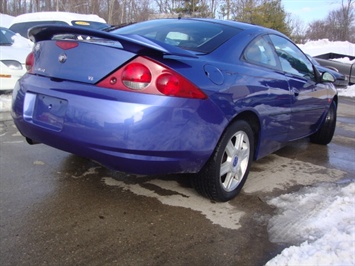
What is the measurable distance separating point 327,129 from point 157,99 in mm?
3523

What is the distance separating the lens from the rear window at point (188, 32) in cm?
300

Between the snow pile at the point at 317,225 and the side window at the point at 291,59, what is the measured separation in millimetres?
1267

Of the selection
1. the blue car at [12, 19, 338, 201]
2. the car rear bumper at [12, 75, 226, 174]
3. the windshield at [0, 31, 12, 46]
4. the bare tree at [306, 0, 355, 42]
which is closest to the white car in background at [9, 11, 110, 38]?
the windshield at [0, 31, 12, 46]

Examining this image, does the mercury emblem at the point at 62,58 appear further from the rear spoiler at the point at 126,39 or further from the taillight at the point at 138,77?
the taillight at the point at 138,77

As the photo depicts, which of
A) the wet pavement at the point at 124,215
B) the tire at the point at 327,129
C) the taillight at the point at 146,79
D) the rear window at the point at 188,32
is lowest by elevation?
the wet pavement at the point at 124,215

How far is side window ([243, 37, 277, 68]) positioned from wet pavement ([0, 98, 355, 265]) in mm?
1124

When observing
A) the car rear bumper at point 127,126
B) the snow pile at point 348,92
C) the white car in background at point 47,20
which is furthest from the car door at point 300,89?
the snow pile at point 348,92

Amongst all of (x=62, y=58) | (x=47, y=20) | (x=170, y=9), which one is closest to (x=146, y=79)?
(x=62, y=58)

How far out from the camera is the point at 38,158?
3.89 metres

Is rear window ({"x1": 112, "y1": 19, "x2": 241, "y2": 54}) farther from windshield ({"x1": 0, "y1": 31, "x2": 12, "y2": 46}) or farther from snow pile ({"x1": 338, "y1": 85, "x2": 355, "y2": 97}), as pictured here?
snow pile ({"x1": 338, "y1": 85, "x2": 355, "y2": 97})

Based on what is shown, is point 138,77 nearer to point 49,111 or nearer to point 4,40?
point 49,111

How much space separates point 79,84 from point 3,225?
1.08 metres

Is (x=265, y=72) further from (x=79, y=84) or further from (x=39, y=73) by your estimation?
(x=39, y=73)

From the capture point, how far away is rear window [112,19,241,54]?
300 centimetres
